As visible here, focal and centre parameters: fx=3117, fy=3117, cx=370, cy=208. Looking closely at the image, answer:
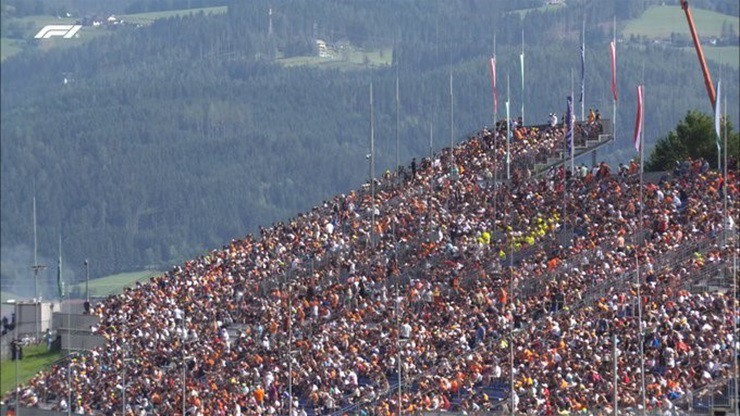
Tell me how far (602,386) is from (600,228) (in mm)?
13247

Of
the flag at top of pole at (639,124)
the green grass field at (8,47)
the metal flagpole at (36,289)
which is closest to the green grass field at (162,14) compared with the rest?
the green grass field at (8,47)

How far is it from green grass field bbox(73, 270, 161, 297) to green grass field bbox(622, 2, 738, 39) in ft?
68.0

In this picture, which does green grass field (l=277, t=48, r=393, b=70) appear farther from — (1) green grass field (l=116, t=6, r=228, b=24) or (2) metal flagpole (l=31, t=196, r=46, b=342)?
(2) metal flagpole (l=31, t=196, r=46, b=342)

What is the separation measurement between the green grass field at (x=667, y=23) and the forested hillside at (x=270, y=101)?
2.61 ft

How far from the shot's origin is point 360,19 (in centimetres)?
12825

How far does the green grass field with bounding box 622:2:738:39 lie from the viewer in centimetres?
10688

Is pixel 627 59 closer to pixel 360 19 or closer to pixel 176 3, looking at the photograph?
pixel 360 19

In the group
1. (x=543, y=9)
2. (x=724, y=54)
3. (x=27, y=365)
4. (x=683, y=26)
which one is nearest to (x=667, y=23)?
(x=683, y=26)

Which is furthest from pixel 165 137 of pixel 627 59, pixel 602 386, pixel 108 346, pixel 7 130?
pixel 602 386

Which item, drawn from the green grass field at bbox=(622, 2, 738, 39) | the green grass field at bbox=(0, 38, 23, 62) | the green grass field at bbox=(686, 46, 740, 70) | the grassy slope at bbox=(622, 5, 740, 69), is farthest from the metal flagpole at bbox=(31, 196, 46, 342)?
the green grass field at bbox=(622, 2, 738, 39)

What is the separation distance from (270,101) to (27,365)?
38151 millimetres

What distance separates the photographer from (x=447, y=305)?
96.9 metres

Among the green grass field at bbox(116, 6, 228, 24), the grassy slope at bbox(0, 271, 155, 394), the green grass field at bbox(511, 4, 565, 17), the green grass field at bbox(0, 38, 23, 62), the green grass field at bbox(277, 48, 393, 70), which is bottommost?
the grassy slope at bbox(0, 271, 155, 394)
